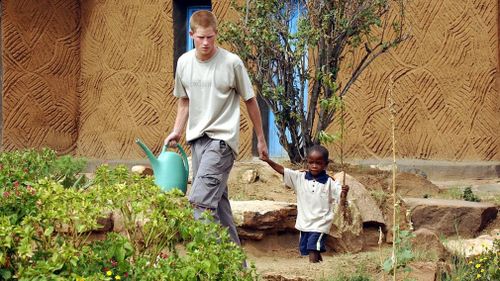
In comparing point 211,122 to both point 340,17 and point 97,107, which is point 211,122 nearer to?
point 340,17

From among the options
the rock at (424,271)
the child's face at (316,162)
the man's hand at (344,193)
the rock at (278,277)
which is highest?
the child's face at (316,162)

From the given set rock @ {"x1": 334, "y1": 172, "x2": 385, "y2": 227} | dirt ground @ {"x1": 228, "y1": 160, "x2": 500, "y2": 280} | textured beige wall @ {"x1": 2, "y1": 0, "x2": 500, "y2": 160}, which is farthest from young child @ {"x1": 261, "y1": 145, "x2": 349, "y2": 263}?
textured beige wall @ {"x1": 2, "y1": 0, "x2": 500, "y2": 160}

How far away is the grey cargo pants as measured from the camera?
5336 mm

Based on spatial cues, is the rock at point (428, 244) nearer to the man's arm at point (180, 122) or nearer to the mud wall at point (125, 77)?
the man's arm at point (180, 122)

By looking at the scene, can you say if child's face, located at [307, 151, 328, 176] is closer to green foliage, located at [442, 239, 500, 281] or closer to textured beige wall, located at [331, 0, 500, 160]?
green foliage, located at [442, 239, 500, 281]

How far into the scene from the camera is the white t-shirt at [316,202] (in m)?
6.40

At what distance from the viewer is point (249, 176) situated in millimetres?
7824

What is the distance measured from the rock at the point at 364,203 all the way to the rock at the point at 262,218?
0.49 meters

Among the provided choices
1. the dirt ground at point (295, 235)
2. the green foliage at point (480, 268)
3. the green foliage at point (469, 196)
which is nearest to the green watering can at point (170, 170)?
the dirt ground at point (295, 235)

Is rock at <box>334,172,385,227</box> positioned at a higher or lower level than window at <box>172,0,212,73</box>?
lower

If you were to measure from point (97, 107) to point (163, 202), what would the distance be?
864 centimetres

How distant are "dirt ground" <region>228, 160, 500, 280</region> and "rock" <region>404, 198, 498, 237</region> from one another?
0.77 ft

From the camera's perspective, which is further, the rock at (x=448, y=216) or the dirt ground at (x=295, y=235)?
the rock at (x=448, y=216)

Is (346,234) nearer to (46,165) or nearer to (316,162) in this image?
(316,162)
